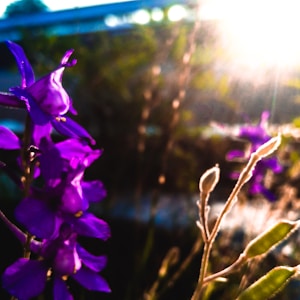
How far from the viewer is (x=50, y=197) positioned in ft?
1.62

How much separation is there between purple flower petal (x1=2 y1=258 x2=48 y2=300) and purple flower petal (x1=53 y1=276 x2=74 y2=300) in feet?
0.04

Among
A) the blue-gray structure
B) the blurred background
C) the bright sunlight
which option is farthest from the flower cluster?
the blue-gray structure

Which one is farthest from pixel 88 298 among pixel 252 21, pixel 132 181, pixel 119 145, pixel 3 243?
pixel 132 181

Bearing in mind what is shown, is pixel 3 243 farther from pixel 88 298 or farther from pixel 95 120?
pixel 95 120

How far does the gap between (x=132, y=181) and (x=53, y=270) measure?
2447 millimetres

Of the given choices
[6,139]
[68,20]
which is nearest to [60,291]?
[6,139]

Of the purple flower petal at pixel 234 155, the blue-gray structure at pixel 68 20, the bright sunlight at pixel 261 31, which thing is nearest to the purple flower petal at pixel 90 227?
the purple flower petal at pixel 234 155

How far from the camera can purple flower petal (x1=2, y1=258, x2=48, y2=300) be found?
461mm

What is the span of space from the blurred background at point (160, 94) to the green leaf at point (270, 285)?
1.30 meters

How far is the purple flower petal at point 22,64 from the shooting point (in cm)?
54

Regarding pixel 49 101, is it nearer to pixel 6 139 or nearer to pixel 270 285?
pixel 6 139

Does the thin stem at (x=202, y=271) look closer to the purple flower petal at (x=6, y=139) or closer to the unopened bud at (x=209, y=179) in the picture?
the unopened bud at (x=209, y=179)

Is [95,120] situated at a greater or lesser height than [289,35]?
lesser

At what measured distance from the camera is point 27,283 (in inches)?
18.6
